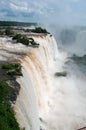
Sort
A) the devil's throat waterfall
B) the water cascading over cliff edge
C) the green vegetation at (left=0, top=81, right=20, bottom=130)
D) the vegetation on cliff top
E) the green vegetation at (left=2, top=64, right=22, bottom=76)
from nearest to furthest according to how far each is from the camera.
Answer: the green vegetation at (left=0, top=81, right=20, bottom=130), the vegetation on cliff top, the water cascading over cliff edge, the devil's throat waterfall, the green vegetation at (left=2, top=64, right=22, bottom=76)

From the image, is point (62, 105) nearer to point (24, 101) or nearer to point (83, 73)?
point (24, 101)

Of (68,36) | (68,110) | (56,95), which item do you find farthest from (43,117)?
(68,36)

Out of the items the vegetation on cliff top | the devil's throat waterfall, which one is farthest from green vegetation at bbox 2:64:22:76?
the devil's throat waterfall

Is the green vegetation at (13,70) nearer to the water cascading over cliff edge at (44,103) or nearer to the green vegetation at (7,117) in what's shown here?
the water cascading over cliff edge at (44,103)

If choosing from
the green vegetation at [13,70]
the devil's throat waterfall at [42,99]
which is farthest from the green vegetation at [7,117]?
the green vegetation at [13,70]

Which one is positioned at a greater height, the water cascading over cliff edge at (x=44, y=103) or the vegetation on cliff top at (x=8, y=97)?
the vegetation on cliff top at (x=8, y=97)

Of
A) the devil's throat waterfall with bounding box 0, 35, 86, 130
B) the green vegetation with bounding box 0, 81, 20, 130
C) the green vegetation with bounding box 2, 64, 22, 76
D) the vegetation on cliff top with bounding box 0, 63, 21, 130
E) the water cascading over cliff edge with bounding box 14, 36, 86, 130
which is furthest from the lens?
the green vegetation with bounding box 2, 64, 22, 76

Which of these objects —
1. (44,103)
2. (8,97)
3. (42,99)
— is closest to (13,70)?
(8,97)

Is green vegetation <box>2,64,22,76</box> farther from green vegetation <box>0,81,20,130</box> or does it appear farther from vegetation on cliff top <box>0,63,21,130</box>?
green vegetation <box>0,81,20,130</box>
